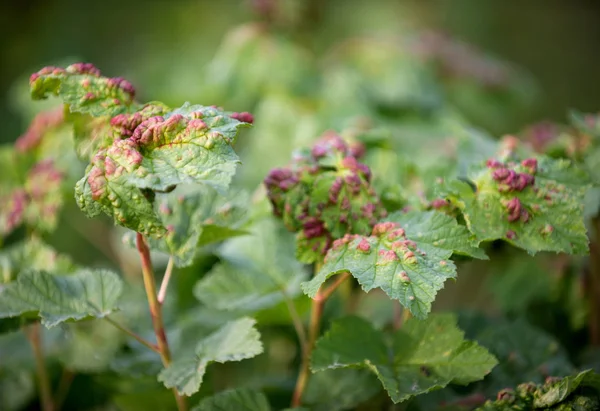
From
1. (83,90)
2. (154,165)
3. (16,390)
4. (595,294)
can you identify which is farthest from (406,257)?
(16,390)

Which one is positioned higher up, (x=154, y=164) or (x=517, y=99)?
(x=154, y=164)

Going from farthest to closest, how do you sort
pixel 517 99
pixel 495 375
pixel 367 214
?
pixel 517 99, pixel 495 375, pixel 367 214

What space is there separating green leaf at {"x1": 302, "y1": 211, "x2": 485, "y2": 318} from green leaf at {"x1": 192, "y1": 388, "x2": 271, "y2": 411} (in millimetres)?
224

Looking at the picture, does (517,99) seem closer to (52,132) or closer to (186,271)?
(186,271)

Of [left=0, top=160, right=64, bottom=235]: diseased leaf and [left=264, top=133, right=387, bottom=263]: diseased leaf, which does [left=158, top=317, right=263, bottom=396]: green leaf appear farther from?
[left=0, top=160, right=64, bottom=235]: diseased leaf

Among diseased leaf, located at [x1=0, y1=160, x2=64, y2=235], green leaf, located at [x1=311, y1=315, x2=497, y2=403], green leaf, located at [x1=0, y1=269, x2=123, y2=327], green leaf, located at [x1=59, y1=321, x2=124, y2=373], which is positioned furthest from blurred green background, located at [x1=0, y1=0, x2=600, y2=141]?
green leaf, located at [x1=311, y1=315, x2=497, y2=403]

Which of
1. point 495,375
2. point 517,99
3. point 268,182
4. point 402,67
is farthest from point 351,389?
point 517,99

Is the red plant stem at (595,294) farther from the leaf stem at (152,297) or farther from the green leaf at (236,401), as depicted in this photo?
the leaf stem at (152,297)

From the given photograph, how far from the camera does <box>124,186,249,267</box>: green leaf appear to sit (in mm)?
780

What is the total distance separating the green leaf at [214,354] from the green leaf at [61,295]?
0.12 metres

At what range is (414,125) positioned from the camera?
1.59 m

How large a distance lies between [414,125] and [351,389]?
3.02 feet

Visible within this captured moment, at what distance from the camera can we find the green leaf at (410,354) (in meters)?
0.73

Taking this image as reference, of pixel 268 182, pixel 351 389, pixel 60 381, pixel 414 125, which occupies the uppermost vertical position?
pixel 268 182
